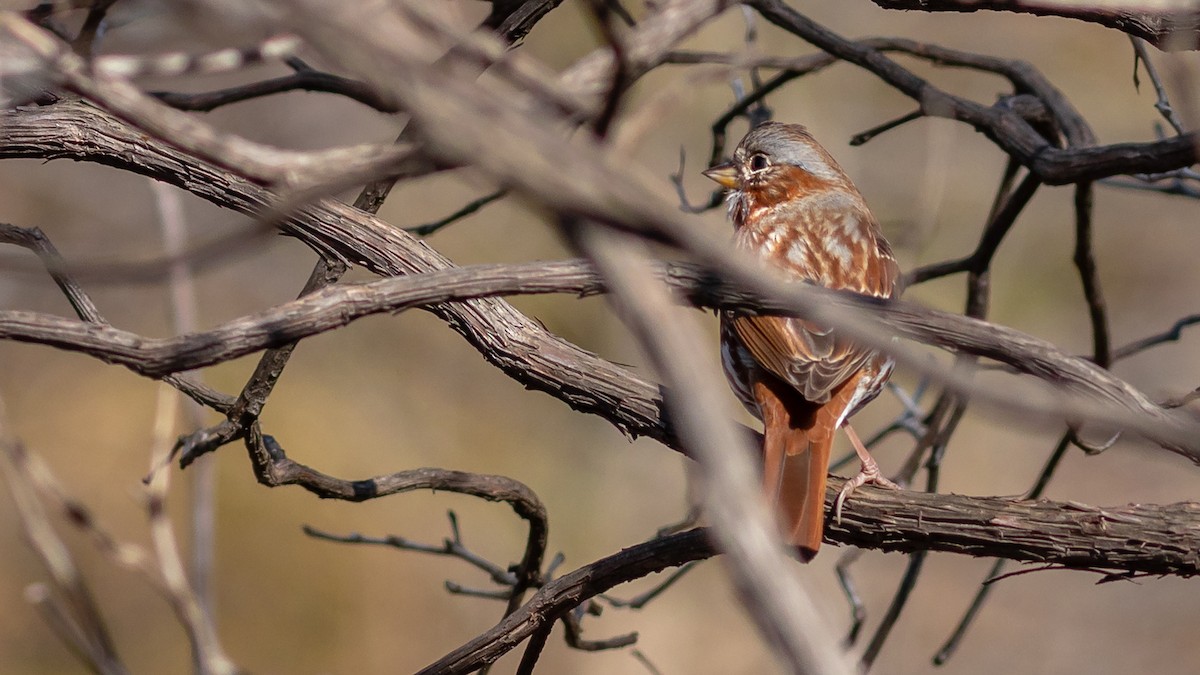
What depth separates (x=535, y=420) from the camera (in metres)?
7.28

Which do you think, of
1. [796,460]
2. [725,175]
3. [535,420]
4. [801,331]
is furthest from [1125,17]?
[535,420]

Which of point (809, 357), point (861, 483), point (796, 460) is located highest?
point (809, 357)

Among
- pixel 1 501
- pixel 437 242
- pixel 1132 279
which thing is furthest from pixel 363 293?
pixel 1132 279

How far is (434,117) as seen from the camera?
100 cm

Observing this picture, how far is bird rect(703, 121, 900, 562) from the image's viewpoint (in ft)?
10.5

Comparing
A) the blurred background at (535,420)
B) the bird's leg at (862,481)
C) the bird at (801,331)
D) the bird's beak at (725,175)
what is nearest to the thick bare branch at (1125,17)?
the bird at (801,331)

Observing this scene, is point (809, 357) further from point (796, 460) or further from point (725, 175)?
point (725, 175)

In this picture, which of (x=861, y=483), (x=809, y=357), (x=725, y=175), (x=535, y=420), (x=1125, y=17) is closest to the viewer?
(x=1125, y=17)

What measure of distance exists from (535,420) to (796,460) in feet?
13.6

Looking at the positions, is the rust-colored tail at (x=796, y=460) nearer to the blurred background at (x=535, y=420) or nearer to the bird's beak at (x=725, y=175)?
the blurred background at (x=535, y=420)

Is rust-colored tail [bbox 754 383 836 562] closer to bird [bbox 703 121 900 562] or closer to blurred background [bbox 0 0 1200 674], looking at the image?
bird [bbox 703 121 900 562]

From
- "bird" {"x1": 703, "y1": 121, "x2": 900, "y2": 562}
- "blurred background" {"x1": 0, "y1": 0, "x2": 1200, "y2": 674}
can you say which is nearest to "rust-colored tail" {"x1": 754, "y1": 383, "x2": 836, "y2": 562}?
"bird" {"x1": 703, "y1": 121, "x2": 900, "y2": 562}

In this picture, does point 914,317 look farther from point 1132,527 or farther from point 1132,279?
point 1132,279

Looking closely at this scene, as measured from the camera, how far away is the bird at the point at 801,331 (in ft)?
10.5
